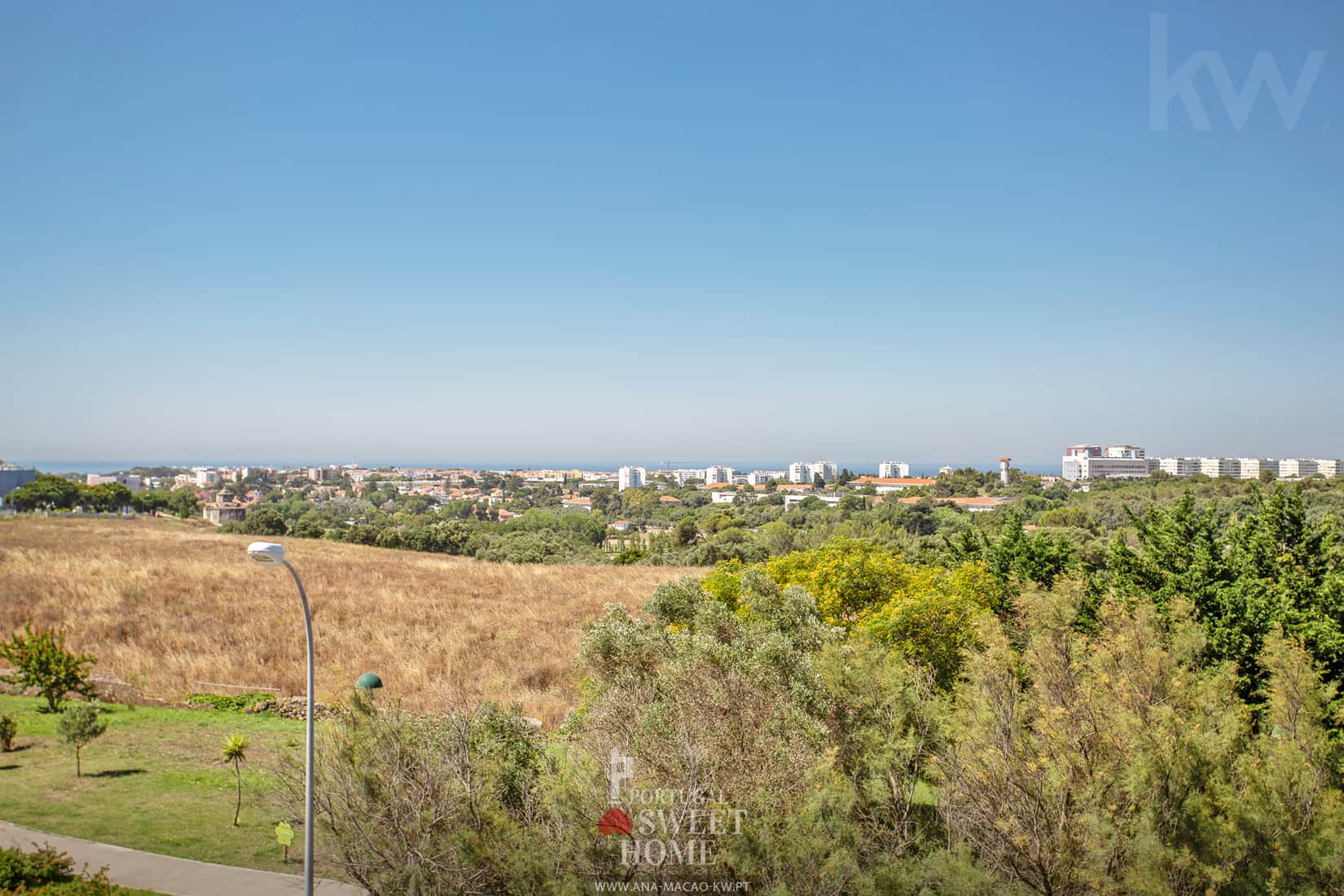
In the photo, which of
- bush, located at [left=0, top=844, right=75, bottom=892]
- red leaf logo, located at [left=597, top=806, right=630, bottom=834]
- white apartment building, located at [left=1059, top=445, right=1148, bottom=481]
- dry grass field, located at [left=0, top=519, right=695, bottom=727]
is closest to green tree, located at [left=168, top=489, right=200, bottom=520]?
dry grass field, located at [left=0, top=519, right=695, bottom=727]

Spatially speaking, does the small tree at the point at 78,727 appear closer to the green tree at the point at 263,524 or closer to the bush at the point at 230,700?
the bush at the point at 230,700

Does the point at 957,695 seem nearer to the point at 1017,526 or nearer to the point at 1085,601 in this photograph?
the point at 1085,601

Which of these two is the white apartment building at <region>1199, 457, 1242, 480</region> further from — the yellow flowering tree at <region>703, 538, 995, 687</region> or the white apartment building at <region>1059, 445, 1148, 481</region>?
the yellow flowering tree at <region>703, 538, 995, 687</region>

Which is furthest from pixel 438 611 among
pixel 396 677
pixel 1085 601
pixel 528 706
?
pixel 1085 601

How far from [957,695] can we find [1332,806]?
557 cm

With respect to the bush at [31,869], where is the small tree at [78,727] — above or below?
above

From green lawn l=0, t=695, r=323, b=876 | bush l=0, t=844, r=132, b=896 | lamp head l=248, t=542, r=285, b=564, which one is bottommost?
green lawn l=0, t=695, r=323, b=876

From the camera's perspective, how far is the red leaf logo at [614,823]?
9.09 meters

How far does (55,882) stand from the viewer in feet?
31.1

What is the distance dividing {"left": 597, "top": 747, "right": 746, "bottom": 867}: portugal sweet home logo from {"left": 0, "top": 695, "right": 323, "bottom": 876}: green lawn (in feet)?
13.4

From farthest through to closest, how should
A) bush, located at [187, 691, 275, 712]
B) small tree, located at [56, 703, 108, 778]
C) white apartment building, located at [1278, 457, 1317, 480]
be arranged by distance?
white apartment building, located at [1278, 457, 1317, 480], bush, located at [187, 691, 275, 712], small tree, located at [56, 703, 108, 778]

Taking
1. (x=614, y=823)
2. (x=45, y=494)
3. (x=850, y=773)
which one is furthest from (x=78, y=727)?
(x=45, y=494)

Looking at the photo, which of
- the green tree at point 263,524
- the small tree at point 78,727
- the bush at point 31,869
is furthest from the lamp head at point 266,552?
the green tree at point 263,524

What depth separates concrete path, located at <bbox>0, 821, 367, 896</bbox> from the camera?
32.4ft
